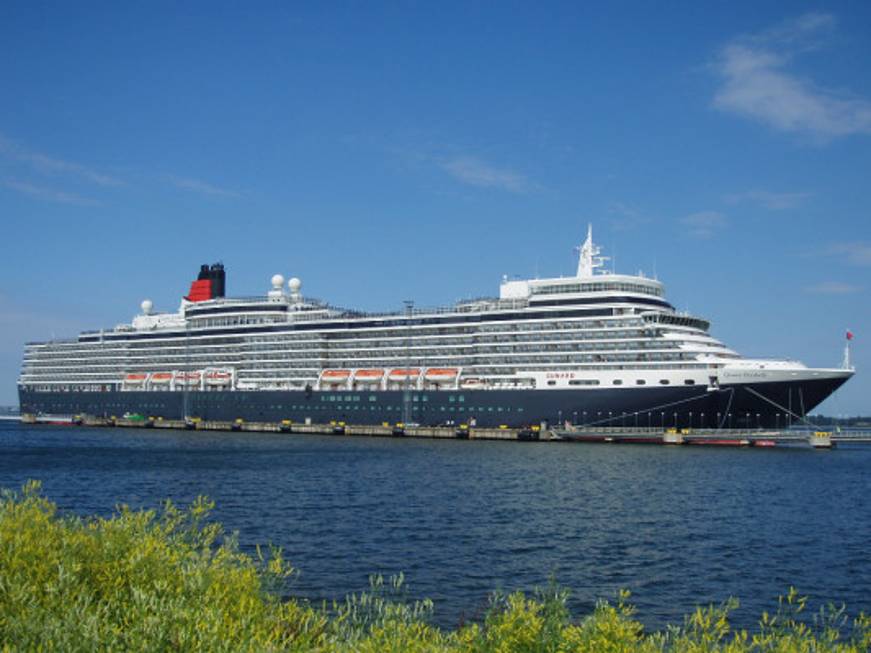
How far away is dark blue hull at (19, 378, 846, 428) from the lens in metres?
80.6

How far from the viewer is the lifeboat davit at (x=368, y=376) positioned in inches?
4102

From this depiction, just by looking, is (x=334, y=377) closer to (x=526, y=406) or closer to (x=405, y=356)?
(x=405, y=356)

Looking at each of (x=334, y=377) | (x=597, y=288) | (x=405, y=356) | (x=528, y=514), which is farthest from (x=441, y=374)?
(x=528, y=514)

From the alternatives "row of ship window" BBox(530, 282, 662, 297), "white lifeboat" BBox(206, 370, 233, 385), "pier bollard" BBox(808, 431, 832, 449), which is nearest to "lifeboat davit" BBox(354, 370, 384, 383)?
"row of ship window" BBox(530, 282, 662, 297)

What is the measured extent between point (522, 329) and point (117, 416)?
236 feet

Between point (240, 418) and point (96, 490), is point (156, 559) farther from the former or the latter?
Result: point (240, 418)

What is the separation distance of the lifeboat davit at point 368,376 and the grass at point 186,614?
3310 inches

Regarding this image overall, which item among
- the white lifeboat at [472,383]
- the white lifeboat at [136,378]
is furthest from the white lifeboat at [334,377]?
the white lifeboat at [136,378]

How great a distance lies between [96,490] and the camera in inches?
1828

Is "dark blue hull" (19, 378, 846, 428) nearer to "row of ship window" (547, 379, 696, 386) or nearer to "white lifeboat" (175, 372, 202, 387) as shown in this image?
"row of ship window" (547, 379, 696, 386)

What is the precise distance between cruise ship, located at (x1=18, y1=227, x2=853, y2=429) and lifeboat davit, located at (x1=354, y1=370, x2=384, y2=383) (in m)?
0.19

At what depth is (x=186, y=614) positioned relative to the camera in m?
12.8

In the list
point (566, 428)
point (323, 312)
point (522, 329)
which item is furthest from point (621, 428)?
point (323, 312)

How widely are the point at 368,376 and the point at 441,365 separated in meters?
11.7
